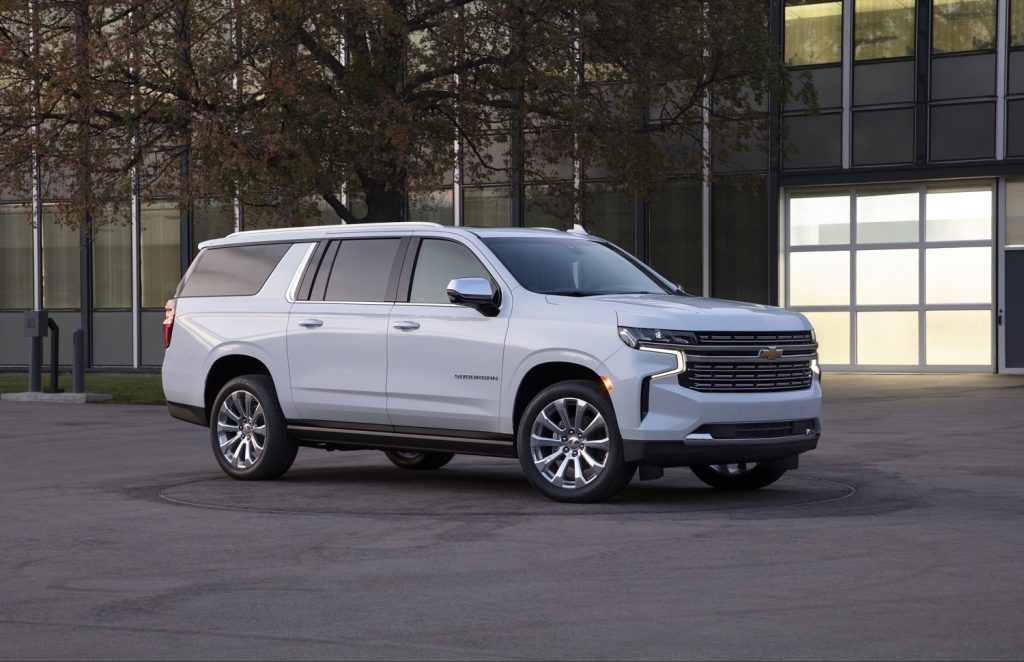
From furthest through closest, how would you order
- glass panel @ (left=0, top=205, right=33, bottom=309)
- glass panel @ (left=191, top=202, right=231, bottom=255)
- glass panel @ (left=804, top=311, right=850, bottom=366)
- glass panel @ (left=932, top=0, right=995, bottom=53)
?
glass panel @ (left=0, top=205, right=33, bottom=309), glass panel @ (left=191, top=202, right=231, bottom=255), glass panel @ (left=804, top=311, right=850, bottom=366), glass panel @ (left=932, top=0, right=995, bottom=53)

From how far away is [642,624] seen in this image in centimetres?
629

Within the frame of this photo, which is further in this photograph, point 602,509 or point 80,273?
point 80,273

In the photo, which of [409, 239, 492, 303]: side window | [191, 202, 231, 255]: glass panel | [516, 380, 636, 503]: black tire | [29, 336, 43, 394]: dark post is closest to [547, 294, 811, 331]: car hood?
[516, 380, 636, 503]: black tire

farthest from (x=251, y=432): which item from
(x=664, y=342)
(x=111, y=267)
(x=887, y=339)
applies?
(x=111, y=267)

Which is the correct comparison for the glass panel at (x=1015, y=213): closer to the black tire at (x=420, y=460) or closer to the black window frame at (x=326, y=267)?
the black tire at (x=420, y=460)

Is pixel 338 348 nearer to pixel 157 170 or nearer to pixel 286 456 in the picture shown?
pixel 286 456

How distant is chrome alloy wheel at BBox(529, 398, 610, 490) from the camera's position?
10.2 metres

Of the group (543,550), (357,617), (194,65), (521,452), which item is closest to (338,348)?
(521,452)

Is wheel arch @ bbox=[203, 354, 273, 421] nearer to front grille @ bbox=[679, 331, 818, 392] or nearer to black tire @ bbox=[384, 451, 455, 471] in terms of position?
black tire @ bbox=[384, 451, 455, 471]

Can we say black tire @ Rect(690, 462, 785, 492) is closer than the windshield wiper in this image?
No

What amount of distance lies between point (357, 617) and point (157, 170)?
716 inches

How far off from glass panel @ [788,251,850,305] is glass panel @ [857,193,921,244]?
0.65 meters

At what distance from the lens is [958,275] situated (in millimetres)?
31094

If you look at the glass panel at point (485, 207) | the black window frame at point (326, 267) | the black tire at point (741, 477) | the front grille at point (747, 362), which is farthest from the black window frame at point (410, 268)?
the glass panel at point (485, 207)
